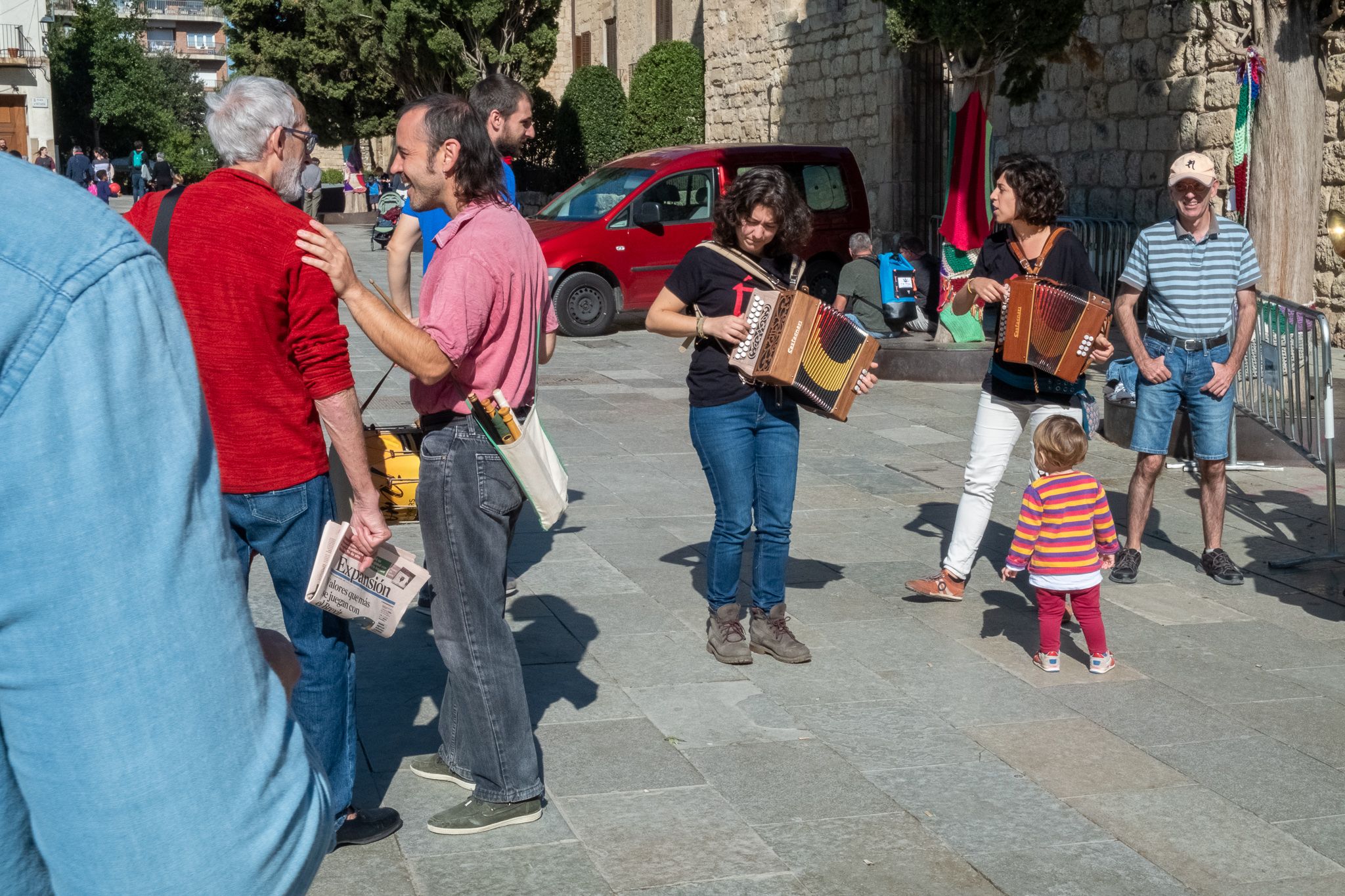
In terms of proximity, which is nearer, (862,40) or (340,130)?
(862,40)

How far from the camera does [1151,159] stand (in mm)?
14945

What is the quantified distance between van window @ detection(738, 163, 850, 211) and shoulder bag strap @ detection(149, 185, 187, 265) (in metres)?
12.5

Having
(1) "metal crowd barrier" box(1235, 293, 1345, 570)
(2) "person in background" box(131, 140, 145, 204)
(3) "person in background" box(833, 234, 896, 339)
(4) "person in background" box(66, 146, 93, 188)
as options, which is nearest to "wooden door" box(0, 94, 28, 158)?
(2) "person in background" box(131, 140, 145, 204)

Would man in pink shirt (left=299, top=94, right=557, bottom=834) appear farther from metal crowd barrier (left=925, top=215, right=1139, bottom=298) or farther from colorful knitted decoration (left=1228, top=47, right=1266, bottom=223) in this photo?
metal crowd barrier (left=925, top=215, right=1139, bottom=298)

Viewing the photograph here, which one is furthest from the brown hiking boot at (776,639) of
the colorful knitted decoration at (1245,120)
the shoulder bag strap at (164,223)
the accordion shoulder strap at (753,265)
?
the colorful knitted decoration at (1245,120)

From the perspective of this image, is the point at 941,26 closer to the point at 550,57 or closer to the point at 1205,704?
the point at 1205,704

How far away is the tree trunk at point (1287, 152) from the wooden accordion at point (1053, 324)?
13.6 ft

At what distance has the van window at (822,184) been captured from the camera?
1527 centimetres

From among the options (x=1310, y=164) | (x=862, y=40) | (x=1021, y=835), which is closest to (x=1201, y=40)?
(x=1310, y=164)

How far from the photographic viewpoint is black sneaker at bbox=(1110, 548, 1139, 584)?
6250 mm

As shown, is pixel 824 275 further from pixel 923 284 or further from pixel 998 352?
pixel 998 352

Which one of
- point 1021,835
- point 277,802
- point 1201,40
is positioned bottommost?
point 1021,835

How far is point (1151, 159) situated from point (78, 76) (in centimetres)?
5401

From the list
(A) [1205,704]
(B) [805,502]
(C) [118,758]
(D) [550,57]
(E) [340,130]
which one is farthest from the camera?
(E) [340,130]
